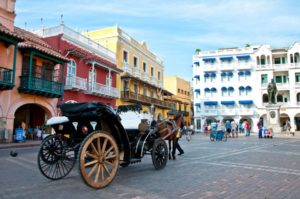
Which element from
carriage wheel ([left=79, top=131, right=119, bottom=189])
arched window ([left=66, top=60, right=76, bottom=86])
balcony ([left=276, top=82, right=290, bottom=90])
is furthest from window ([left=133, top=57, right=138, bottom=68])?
carriage wheel ([left=79, top=131, right=119, bottom=189])

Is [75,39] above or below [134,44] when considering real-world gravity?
below

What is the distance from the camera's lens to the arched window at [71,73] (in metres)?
22.8

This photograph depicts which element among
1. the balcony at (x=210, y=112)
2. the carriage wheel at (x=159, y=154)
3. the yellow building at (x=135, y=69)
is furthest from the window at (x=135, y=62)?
the carriage wheel at (x=159, y=154)

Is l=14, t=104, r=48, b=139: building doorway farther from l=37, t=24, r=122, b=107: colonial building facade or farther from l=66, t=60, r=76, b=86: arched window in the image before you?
l=66, t=60, r=76, b=86: arched window

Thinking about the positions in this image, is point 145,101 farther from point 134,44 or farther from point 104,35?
point 104,35

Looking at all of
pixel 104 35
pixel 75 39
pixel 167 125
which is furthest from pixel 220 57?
pixel 167 125

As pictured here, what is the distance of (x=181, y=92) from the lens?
196 ft

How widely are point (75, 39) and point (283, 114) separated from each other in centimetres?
3949

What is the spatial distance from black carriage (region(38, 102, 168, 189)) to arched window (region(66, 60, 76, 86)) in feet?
55.6

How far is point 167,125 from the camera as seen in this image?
9.12 metres

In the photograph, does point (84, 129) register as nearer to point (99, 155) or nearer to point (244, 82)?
point (99, 155)

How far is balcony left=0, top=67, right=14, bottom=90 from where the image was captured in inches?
663

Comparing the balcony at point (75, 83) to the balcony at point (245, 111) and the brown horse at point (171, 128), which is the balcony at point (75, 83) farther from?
the balcony at point (245, 111)

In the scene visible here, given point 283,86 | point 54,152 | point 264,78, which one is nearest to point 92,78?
point 54,152
